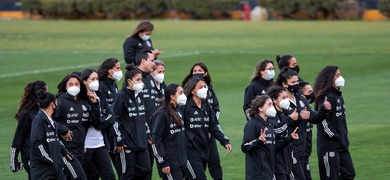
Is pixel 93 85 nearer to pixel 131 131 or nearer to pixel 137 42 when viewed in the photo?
pixel 131 131

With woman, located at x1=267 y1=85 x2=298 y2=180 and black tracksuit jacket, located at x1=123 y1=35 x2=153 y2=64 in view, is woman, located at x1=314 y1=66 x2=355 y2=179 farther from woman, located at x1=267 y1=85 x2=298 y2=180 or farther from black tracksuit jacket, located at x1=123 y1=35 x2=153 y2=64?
black tracksuit jacket, located at x1=123 y1=35 x2=153 y2=64

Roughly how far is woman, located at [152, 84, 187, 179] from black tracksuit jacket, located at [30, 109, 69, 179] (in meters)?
1.61

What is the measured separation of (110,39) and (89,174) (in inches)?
1216

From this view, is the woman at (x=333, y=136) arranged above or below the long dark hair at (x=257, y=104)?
below

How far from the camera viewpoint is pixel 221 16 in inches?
2447

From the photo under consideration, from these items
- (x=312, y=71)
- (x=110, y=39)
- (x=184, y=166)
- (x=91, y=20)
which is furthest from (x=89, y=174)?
(x=91, y=20)

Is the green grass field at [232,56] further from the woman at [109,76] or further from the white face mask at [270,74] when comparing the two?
the woman at [109,76]

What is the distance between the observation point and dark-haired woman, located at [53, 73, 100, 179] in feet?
51.4

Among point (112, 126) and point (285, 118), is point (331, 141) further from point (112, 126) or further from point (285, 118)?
point (112, 126)

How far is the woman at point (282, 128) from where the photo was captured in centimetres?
1501

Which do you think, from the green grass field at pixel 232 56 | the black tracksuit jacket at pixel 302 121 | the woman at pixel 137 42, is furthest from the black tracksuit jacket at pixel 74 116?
the woman at pixel 137 42

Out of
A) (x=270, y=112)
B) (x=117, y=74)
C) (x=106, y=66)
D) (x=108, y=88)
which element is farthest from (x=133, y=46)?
(x=270, y=112)

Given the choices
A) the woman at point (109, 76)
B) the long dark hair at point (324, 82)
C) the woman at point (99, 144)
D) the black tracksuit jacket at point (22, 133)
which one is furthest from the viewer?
the woman at point (109, 76)

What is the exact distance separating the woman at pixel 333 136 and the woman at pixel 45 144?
4338mm
